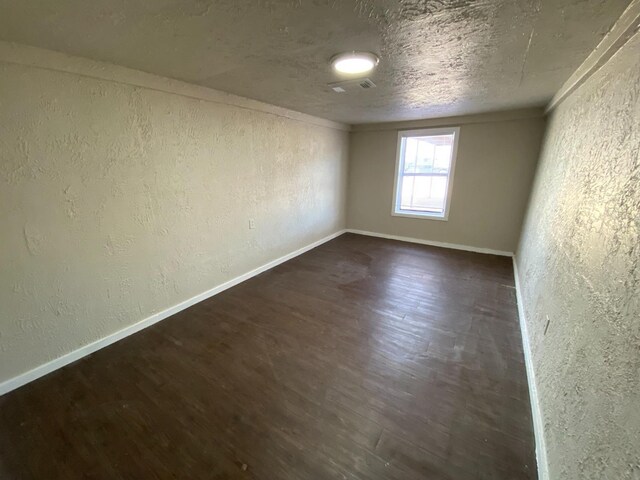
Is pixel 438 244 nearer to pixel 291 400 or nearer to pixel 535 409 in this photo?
pixel 535 409

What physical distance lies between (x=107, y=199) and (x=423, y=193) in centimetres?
479

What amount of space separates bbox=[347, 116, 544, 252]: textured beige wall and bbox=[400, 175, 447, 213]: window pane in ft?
0.97

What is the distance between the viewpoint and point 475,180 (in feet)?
14.4

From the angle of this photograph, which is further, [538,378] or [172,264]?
[172,264]

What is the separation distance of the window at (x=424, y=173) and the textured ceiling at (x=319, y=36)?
222cm

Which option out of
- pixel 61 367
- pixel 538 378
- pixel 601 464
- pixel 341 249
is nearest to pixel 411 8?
pixel 601 464

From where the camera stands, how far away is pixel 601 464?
2.83 ft

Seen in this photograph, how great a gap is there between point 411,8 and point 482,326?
250 cm

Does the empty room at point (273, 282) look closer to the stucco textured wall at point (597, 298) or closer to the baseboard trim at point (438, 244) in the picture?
the stucco textured wall at point (597, 298)

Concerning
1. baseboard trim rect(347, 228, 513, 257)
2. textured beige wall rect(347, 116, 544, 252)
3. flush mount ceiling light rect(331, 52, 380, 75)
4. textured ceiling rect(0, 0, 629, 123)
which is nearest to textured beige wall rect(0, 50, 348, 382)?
textured ceiling rect(0, 0, 629, 123)

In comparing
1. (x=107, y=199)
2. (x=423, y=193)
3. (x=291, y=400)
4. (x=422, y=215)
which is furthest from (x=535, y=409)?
(x=423, y=193)

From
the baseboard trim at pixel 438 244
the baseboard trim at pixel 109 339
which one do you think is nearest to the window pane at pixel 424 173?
the baseboard trim at pixel 438 244

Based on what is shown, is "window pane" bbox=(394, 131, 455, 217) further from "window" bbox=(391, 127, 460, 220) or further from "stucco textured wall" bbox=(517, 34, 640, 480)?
"stucco textured wall" bbox=(517, 34, 640, 480)

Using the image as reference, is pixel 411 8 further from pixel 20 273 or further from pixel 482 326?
pixel 20 273
